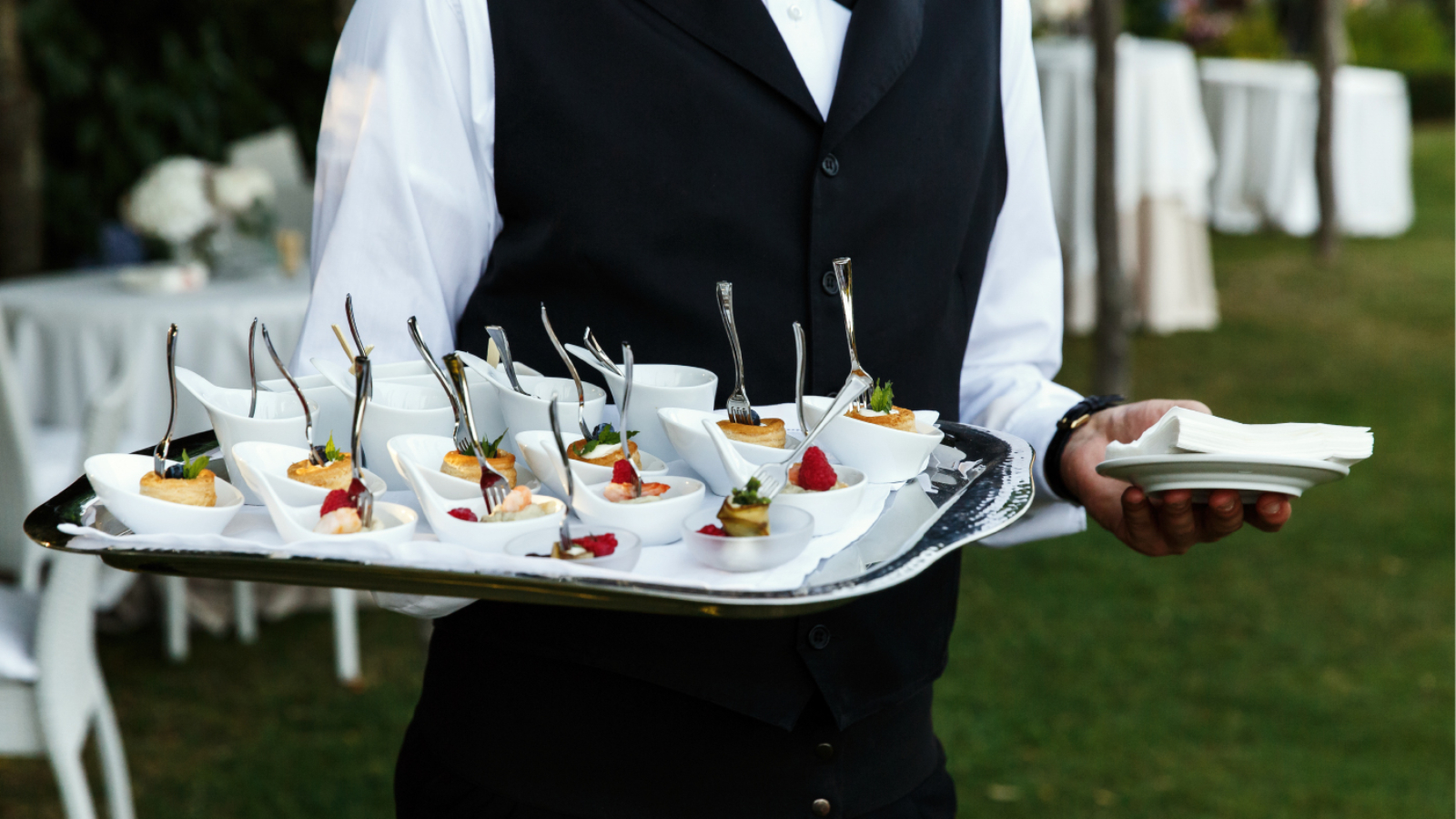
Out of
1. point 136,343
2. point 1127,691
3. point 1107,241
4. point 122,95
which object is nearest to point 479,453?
point 1127,691

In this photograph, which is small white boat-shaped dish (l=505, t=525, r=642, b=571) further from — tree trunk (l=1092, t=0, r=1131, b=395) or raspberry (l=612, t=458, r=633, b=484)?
tree trunk (l=1092, t=0, r=1131, b=395)

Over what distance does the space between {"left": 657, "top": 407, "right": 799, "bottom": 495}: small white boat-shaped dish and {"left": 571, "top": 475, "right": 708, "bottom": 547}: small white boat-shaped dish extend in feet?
0.19

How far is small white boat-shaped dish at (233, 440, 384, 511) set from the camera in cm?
90

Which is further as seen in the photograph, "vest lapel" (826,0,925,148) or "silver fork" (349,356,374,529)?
"vest lapel" (826,0,925,148)

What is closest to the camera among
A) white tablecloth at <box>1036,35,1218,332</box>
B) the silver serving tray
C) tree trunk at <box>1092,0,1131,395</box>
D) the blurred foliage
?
the silver serving tray

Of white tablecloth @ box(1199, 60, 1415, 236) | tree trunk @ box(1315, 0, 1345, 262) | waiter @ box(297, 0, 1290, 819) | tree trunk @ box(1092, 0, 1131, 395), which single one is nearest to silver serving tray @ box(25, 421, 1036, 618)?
waiter @ box(297, 0, 1290, 819)

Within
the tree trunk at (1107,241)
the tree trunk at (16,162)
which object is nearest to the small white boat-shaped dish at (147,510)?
the tree trunk at (16,162)

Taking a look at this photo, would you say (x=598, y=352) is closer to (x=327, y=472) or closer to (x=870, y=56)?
(x=327, y=472)

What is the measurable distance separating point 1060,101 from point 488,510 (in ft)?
20.6

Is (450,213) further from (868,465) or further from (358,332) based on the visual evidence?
(868,465)

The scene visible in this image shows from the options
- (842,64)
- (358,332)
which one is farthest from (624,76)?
(358,332)

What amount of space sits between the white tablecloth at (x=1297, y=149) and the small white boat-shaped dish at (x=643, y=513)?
9601 millimetres

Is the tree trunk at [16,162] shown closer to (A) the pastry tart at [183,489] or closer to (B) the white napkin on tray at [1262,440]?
(A) the pastry tart at [183,489]

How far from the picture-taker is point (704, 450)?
989mm
